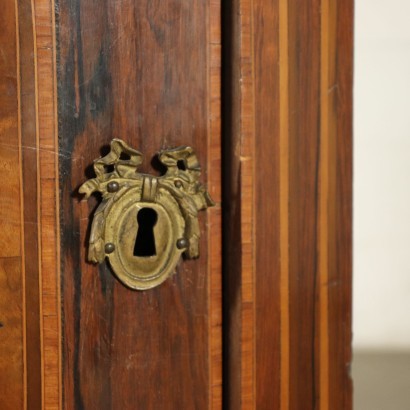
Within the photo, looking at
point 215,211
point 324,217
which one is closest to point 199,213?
point 215,211

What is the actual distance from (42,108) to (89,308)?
0.19 metres

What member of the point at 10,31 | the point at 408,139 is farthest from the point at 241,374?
the point at 408,139

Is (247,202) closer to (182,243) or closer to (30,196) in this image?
(182,243)

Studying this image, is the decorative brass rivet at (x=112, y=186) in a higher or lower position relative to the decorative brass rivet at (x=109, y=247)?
higher

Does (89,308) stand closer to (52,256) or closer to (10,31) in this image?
(52,256)

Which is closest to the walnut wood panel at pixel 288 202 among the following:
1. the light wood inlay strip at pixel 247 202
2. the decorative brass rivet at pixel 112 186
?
the light wood inlay strip at pixel 247 202

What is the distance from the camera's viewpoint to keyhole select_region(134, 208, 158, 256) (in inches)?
31.3

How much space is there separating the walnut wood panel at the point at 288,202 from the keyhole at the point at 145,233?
0.08 meters

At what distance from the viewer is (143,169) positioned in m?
0.79

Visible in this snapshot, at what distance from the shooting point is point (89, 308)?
0.77 meters

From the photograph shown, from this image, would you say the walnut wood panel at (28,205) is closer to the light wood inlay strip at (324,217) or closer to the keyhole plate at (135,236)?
the keyhole plate at (135,236)

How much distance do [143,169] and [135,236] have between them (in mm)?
65

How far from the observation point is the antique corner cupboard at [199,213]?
0.74 metres

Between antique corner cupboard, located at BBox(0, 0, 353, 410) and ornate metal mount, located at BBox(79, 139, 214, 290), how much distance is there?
0.4 inches
